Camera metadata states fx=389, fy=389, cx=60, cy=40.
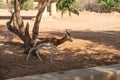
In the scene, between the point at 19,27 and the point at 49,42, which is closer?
the point at 49,42

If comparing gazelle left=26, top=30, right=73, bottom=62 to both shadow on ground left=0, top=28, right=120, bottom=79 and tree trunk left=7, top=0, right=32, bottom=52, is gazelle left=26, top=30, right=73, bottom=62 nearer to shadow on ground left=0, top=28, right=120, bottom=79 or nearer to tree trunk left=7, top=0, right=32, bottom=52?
Result: shadow on ground left=0, top=28, right=120, bottom=79

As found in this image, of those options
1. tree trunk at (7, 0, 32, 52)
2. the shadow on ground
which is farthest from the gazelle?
tree trunk at (7, 0, 32, 52)

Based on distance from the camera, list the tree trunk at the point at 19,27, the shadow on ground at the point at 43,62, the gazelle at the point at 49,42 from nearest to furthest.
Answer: the shadow on ground at the point at 43,62, the gazelle at the point at 49,42, the tree trunk at the point at 19,27

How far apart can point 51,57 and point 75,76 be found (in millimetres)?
2474

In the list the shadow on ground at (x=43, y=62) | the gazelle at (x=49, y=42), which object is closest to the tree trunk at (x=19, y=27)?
the shadow on ground at (x=43, y=62)

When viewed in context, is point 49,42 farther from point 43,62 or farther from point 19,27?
point 19,27

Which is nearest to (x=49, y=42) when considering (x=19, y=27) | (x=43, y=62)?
(x=43, y=62)

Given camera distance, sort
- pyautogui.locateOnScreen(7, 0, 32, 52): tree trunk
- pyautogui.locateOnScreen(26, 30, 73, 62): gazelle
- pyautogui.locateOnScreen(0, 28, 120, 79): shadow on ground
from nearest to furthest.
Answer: pyautogui.locateOnScreen(0, 28, 120, 79): shadow on ground → pyautogui.locateOnScreen(26, 30, 73, 62): gazelle → pyautogui.locateOnScreen(7, 0, 32, 52): tree trunk

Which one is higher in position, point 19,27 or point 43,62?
point 19,27

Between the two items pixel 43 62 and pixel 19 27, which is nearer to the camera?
pixel 43 62

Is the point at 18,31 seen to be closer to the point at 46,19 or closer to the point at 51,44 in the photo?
the point at 51,44

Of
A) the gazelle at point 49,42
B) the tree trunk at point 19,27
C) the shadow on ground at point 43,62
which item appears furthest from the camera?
the tree trunk at point 19,27

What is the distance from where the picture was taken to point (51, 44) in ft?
33.8

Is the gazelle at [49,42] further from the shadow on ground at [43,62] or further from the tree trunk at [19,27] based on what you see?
the tree trunk at [19,27]
